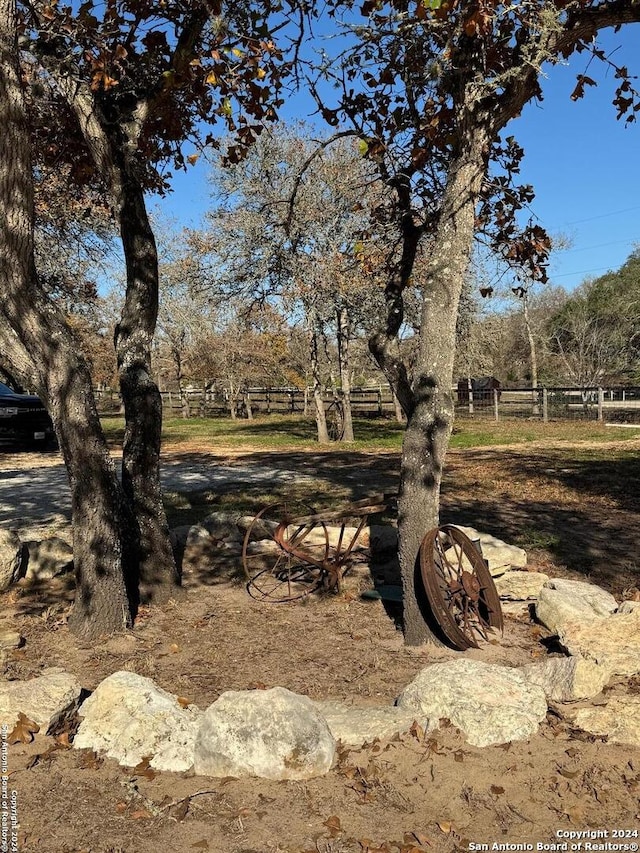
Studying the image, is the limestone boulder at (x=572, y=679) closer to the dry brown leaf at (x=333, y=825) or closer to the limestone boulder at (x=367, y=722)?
the limestone boulder at (x=367, y=722)

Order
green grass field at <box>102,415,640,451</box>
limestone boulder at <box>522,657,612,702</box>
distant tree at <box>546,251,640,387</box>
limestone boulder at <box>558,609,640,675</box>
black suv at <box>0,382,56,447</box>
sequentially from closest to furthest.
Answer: limestone boulder at <box>522,657,612,702</box>
limestone boulder at <box>558,609,640,675</box>
black suv at <box>0,382,56,447</box>
green grass field at <box>102,415,640,451</box>
distant tree at <box>546,251,640,387</box>

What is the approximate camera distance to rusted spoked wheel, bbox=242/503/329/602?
6145 mm

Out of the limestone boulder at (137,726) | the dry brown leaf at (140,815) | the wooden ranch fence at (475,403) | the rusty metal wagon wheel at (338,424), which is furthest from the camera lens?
the wooden ranch fence at (475,403)

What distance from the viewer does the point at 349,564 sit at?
22.8ft

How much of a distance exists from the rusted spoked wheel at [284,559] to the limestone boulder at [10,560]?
202 centimetres

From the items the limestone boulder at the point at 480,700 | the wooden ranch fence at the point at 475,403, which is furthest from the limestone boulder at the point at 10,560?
the wooden ranch fence at the point at 475,403

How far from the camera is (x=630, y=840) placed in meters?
2.72

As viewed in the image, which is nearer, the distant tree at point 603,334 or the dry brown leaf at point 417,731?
the dry brown leaf at point 417,731

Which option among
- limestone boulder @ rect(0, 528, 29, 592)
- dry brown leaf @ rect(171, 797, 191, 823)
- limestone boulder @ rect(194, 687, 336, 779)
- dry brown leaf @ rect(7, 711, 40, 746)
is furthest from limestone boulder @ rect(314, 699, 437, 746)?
limestone boulder @ rect(0, 528, 29, 592)

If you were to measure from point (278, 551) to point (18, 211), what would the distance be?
4109 mm

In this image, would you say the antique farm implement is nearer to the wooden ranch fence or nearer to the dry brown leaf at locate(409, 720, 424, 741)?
the dry brown leaf at locate(409, 720, 424, 741)

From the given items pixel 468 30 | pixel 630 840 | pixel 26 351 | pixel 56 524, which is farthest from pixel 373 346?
pixel 56 524

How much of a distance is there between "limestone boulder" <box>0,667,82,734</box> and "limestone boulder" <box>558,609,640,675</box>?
2.84 metres

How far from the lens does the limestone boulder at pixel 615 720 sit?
11.2 ft
